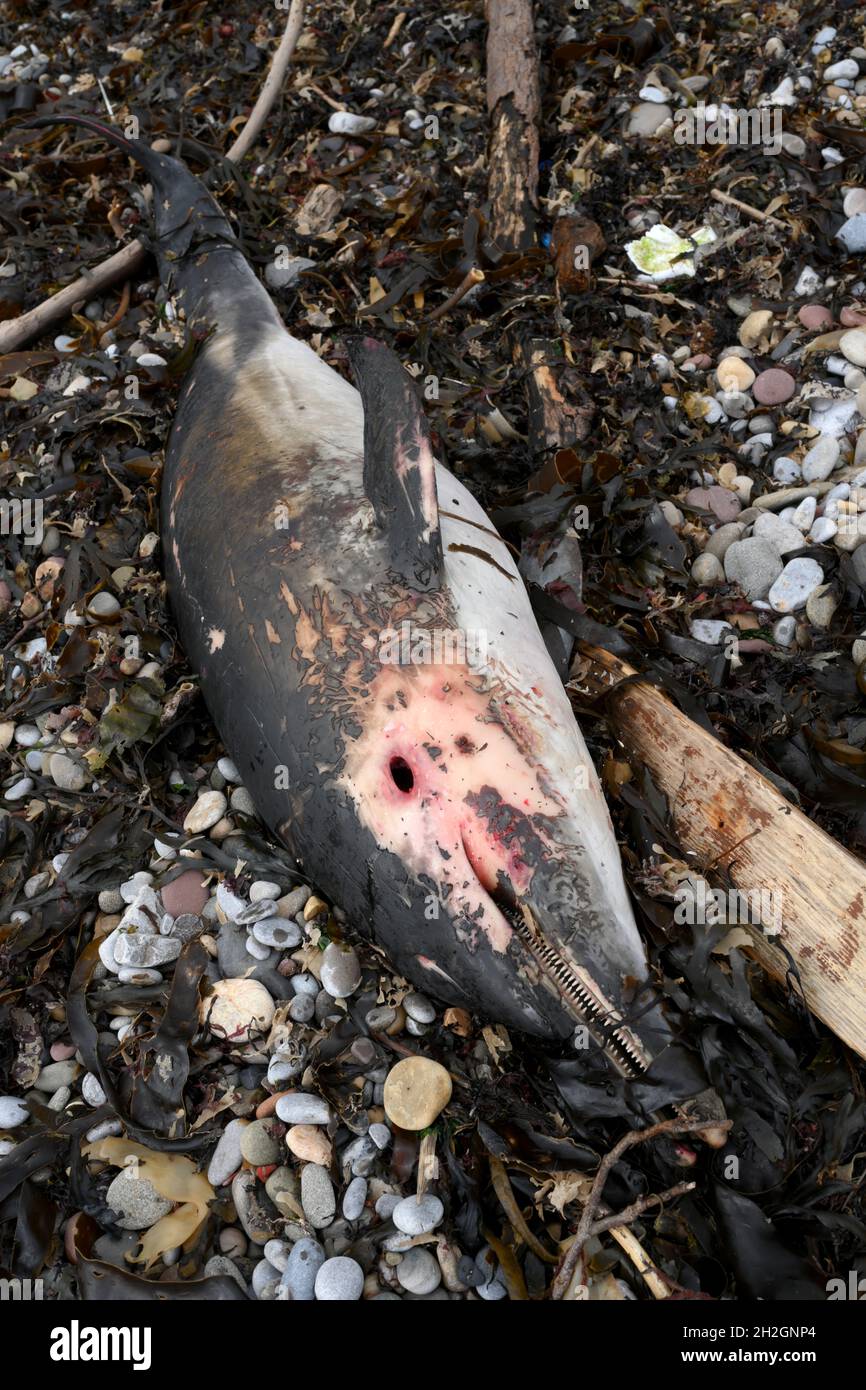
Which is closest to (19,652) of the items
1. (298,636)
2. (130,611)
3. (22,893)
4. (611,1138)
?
(130,611)

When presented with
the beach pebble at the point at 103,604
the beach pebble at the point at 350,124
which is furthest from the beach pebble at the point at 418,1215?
the beach pebble at the point at 350,124

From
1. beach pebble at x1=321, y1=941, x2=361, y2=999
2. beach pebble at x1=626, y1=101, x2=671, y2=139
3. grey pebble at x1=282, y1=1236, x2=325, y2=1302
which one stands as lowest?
grey pebble at x1=282, y1=1236, x2=325, y2=1302

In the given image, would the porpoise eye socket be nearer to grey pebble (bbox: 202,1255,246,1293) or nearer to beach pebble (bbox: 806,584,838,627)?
grey pebble (bbox: 202,1255,246,1293)

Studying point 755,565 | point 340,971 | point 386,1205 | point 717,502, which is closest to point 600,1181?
point 386,1205

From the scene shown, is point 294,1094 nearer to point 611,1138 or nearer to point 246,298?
point 611,1138

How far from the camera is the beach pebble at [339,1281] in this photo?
256 centimetres

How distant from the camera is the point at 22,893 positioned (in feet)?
11.7

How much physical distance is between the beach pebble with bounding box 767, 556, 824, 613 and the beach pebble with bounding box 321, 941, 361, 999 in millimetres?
2016

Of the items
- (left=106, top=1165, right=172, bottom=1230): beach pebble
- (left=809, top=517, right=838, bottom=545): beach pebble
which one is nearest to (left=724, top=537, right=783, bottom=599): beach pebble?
(left=809, top=517, right=838, bottom=545): beach pebble

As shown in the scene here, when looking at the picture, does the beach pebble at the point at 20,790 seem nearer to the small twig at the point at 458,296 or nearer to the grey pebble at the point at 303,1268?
the grey pebble at the point at 303,1268

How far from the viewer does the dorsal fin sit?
314 cm

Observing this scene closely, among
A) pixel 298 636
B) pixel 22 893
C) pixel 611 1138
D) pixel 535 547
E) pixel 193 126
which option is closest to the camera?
pixel 611 1138

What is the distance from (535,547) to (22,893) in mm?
2336

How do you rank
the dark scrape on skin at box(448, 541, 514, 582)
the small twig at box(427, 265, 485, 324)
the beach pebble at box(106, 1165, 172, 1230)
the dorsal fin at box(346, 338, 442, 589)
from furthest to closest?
the small twig at box(427, 265, 485, 324)
the dark scrape on skin at box(448, 541, 514, 582)
the dorsal fin at box(346, 338, 442, 589)
the beach pebble at box(106, 1165, 172, 1230)
